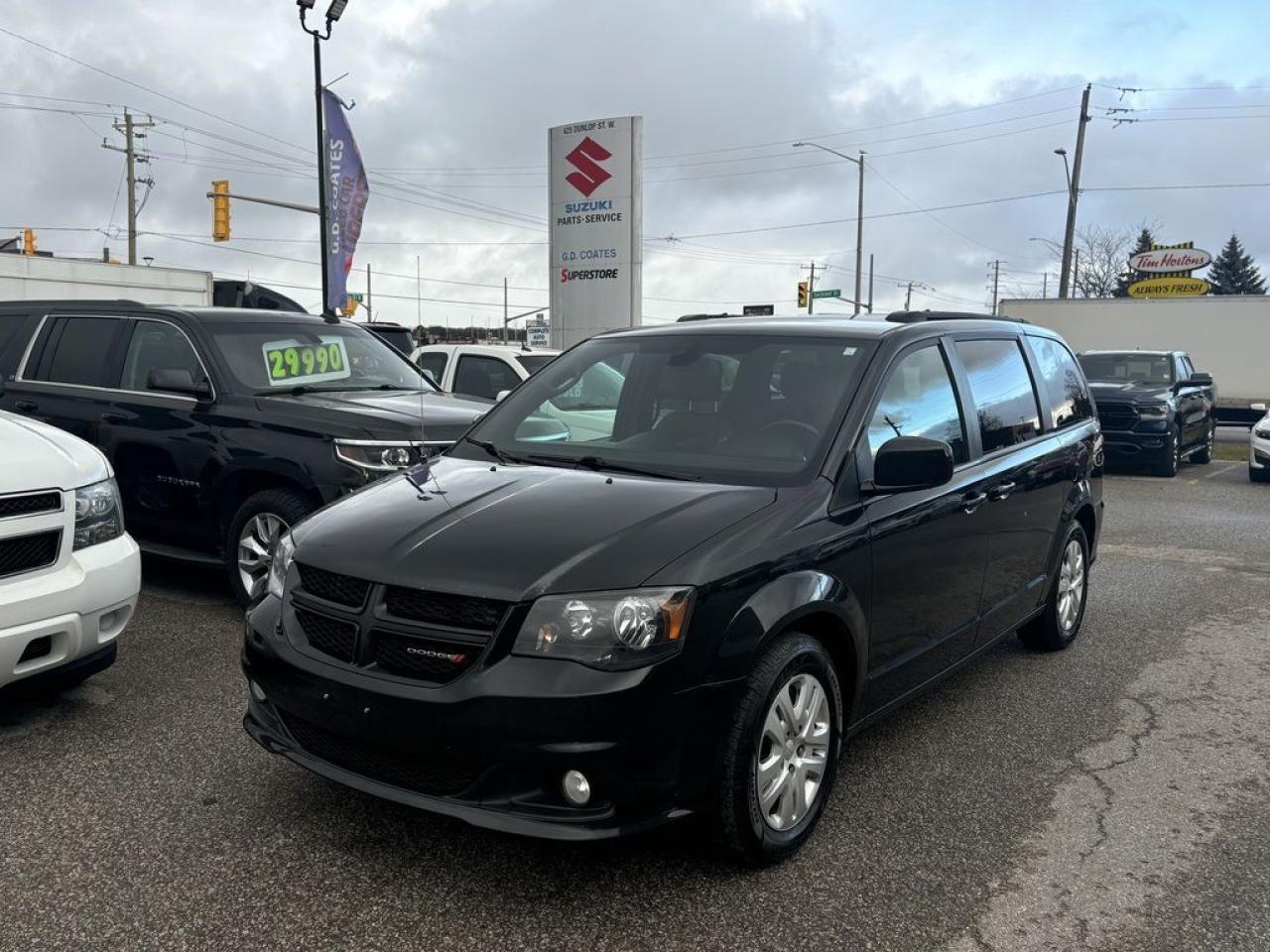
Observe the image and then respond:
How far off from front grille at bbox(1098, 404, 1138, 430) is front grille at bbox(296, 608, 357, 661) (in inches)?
542

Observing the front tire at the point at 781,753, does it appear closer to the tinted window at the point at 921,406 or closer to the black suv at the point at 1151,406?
the tinted window at the point at 921,406

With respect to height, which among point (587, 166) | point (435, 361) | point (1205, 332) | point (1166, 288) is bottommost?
point (435, 361)

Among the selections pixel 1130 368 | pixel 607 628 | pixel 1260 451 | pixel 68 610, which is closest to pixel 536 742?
pixel 607 628

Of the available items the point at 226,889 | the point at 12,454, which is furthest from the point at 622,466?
the point at 12,454

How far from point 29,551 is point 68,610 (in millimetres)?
262

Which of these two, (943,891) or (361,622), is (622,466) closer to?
(361,622)

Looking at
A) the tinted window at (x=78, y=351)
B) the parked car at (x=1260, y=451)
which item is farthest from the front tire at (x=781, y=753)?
the parked car at (x=1260, y=451)

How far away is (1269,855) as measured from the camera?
11.2 feet

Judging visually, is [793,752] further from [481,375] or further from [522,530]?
[481,375]

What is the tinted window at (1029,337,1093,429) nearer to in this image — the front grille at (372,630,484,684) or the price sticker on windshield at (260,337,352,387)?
the front grille at (372,630,484,684)

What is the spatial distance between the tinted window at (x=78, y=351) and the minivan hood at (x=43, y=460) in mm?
2235

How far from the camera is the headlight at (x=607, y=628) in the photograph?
282cm

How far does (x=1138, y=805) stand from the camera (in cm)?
378

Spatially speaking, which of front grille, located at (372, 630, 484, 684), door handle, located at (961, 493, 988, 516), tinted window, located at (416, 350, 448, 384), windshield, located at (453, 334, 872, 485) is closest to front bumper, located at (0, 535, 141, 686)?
windshield, located at (453, 334, 872, 485)
